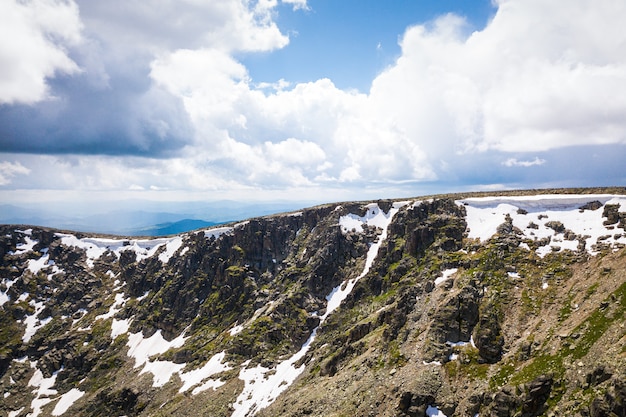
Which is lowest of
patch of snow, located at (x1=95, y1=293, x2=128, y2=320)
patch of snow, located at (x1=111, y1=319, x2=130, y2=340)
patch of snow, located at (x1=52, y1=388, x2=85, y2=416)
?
patch of snow, located at (x1=52, y1=388, x2=85, y2=416)

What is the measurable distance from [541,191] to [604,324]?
7843cm

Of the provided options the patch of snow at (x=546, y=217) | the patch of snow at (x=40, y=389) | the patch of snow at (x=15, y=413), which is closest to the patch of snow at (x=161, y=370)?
the patch of snow at (x=40, y=389)

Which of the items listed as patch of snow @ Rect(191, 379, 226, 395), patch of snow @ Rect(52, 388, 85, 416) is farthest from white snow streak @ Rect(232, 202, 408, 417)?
patch of snow @ Rect(52, 388, 85, 416)

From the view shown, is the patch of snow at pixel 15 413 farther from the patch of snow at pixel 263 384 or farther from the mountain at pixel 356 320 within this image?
the patch of snow at pixel 263 384

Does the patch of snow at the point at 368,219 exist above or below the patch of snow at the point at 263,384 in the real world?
above

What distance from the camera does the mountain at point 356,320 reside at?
176 ft

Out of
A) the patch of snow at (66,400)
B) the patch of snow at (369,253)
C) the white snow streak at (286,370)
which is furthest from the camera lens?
the patch of snow at (66,400)

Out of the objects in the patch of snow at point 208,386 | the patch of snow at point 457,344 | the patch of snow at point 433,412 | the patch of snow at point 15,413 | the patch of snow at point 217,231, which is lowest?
the patch of snow at point 15,413

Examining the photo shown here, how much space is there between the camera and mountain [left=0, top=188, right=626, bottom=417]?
53.8 m

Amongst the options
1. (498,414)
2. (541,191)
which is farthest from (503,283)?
(541,191)

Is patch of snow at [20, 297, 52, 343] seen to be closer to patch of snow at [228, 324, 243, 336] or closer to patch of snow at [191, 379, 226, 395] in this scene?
patch of snow at [228, 324, 243, 336]

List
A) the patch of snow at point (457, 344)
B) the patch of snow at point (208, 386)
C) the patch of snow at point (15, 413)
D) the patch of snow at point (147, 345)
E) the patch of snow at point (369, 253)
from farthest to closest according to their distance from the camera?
the patch of snow at point (147, 345) < the patch of snow at point (15, 413) < the patch of snow at point (369, 253) < the patch of snow at point (208, 386) < the patch of snow at point (457, 344)

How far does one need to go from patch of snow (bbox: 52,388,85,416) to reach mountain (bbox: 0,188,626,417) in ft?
5.31

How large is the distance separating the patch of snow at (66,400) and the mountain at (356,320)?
1.62 m
